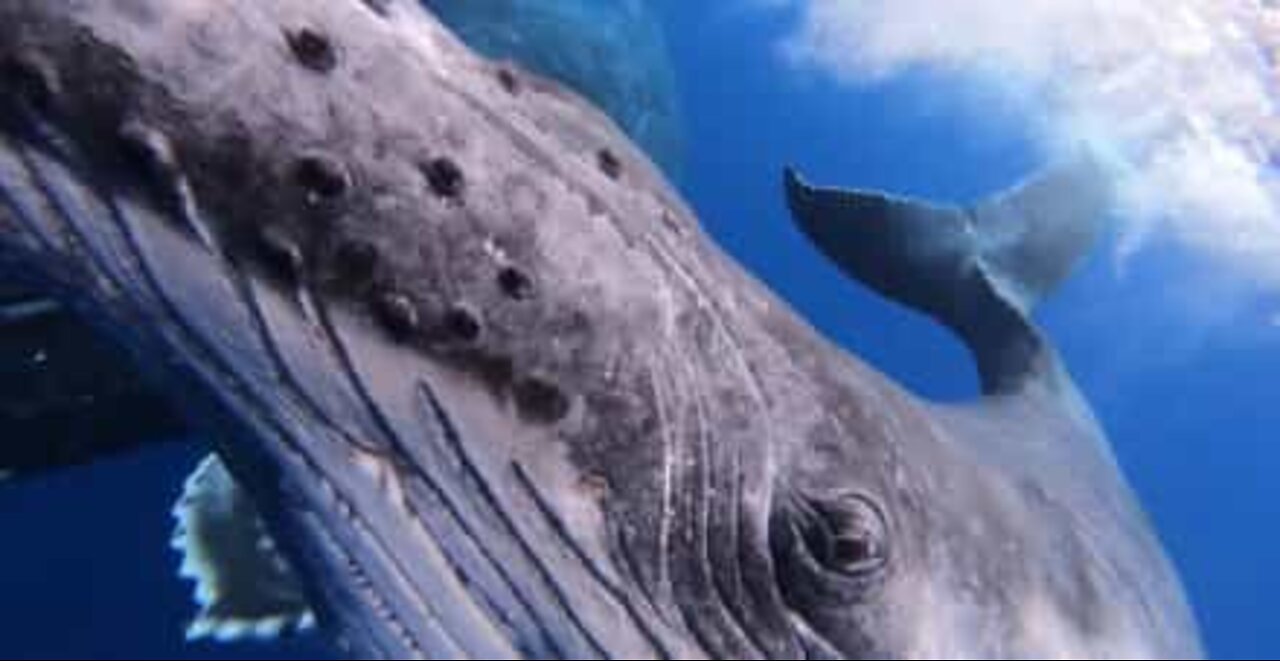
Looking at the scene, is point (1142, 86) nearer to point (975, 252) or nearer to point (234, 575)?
point (975, 252)

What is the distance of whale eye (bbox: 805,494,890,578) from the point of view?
3.04 meters

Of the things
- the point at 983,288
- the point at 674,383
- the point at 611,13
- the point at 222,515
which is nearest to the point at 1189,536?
the point at 611,13

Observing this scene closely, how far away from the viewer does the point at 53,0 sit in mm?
2721

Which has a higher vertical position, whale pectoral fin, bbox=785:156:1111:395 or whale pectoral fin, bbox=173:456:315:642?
whale pectoral fin, bbox=785:156:1111:395

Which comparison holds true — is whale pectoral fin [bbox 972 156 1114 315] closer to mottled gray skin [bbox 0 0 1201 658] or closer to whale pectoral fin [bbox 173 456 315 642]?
whale pectoral fin [bbox 173 456 315 642]

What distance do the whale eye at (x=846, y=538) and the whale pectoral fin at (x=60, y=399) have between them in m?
A: 4.12

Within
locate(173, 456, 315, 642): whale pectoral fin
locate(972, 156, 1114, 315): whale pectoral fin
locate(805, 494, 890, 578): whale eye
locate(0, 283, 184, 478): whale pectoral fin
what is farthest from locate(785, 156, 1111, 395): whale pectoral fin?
locate(0, 283, 184, 478): whale pectoral fin

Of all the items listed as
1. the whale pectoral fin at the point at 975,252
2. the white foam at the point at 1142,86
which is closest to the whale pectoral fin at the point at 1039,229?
the whale pectoral fin at the point at 975,252

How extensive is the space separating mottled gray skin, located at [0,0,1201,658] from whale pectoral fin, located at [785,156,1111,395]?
2562mm

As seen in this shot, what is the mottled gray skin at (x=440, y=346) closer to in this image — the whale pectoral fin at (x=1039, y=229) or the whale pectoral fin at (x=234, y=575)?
the whale pectoral fin at (x=234, y=575)

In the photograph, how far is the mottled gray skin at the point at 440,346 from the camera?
8.87ft

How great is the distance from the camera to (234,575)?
4.89 m

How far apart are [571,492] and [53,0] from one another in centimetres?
136

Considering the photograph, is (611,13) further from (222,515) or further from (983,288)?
(222,515)
